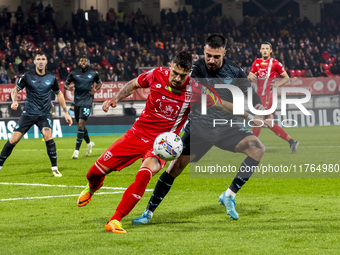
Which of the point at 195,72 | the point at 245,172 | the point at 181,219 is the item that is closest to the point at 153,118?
the point at 195,72

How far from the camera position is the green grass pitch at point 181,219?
570 centimetres

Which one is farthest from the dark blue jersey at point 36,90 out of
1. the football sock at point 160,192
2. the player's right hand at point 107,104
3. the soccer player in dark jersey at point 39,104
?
the player's right hand at point 107,104

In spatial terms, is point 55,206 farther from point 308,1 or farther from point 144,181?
point 308,1

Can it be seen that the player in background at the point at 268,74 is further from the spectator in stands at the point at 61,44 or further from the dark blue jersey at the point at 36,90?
the spectator in stands at the point at 61,44

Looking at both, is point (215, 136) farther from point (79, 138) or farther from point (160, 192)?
point (79, 138)

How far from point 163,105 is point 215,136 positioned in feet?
2.85

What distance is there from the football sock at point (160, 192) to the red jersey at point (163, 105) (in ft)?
1.94

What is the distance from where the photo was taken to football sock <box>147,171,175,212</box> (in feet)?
23.2

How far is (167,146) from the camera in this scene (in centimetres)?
654

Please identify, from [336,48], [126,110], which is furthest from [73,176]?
[336,48]

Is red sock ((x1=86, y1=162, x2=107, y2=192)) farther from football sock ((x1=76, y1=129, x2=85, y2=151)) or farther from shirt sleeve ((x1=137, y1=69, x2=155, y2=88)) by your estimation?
football sock ((x1=76, y1=129, x2=85, y2=151))

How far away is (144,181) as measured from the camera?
257 inches

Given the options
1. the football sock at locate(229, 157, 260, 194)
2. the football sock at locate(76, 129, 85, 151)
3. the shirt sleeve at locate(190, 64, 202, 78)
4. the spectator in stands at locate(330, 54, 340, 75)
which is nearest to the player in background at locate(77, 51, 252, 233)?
the shirt sleeve at locate(190, 64, 202, 78)

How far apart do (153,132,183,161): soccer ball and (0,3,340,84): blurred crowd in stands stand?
20.5m
